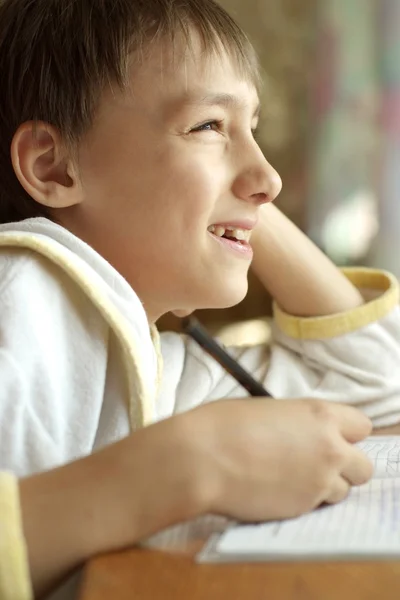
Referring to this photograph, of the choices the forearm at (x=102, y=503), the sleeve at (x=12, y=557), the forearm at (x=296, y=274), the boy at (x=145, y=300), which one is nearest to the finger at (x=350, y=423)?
the boy at (x=145, y=300)

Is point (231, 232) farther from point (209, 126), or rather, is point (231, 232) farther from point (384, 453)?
point (384, 453)

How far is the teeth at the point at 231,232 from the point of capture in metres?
0.95

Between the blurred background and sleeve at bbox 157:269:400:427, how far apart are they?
41 centimetres

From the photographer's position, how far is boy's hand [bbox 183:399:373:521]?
0.59m

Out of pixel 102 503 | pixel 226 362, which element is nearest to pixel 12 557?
pixel 102 503

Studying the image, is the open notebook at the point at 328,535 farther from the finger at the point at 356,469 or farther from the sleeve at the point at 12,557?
the sleeve at the point at 12,557

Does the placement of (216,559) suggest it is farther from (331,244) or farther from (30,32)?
(331,244)

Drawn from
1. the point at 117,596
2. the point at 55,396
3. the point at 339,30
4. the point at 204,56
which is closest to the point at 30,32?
the point at 204,56

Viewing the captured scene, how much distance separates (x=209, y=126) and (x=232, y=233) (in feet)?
0.44

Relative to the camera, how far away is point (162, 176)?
896 mm

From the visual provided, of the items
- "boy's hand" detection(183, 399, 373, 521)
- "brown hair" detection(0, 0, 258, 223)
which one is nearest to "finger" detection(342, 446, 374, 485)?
"boy's hand" detection(183, 399, 373, 521)

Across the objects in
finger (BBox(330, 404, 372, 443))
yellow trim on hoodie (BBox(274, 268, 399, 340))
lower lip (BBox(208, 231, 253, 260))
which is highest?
lower lip (BBox(208, 231, 253, 260))

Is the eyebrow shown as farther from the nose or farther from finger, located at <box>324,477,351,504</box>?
finger, located at <box>324,477,351,504</box>

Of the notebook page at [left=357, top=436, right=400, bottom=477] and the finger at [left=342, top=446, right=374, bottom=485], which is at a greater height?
the finger at [left=342, top=446, right=374, bottom=485]
